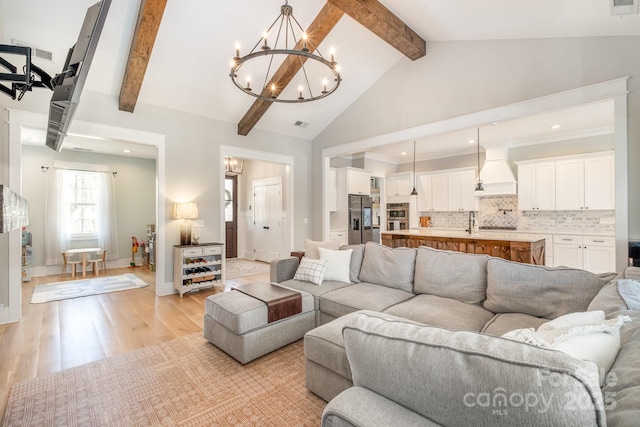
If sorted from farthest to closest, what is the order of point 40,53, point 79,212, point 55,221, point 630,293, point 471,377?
point 79,212 < point 55,221 < point 40,53 < point 630,293 < point 471,377

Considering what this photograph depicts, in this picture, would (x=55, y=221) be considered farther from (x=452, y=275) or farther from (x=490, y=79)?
(x=490, y=79)

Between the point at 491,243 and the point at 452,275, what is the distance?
7.37 ft

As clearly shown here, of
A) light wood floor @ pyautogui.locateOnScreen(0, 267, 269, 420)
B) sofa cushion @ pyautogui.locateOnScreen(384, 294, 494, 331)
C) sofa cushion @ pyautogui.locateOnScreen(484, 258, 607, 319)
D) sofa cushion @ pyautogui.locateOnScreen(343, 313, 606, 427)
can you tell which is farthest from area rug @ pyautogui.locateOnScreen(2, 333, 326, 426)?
sofa cushion @ pyautogui.locateOnScreen(484, 258, 607, 319)

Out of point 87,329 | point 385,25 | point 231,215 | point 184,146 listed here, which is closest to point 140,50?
point 184,146

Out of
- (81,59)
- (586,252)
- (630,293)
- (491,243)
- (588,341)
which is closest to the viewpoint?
(588,341)

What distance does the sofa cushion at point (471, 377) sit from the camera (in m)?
0.66

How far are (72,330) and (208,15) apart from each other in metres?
3.95

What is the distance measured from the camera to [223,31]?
3.73 meters

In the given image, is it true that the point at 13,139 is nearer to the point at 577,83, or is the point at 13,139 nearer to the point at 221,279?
the point at 221,279

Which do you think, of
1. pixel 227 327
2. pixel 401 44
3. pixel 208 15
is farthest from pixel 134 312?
pixel 401 44

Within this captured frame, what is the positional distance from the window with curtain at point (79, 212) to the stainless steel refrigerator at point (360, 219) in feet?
18.3

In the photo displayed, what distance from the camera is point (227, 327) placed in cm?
252

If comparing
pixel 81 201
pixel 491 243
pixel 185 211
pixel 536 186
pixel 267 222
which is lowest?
pixel 491 243

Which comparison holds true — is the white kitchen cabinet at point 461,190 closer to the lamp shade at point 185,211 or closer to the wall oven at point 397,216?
the wall oven at point 397,216
